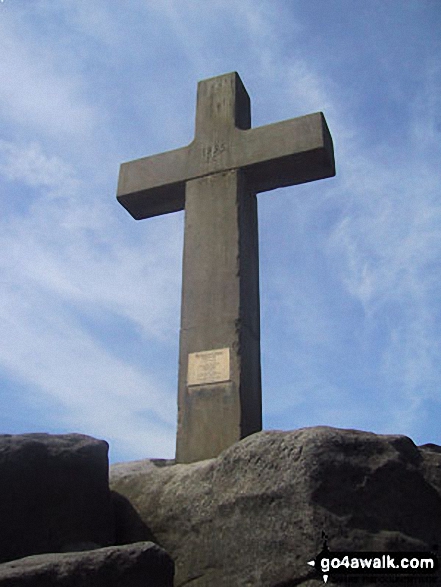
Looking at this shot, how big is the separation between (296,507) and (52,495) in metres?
1.28

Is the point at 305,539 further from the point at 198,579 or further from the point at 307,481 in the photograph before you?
the point at 198,579

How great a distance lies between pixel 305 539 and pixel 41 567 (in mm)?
1177

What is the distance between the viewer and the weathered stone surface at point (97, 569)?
2426 millimetres

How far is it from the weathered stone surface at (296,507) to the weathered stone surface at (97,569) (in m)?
0.45

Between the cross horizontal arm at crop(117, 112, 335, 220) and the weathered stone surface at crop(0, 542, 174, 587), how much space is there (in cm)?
362

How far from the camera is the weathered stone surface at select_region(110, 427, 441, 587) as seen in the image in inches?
114

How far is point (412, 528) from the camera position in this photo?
9.77ft

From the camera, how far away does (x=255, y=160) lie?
18.0ft

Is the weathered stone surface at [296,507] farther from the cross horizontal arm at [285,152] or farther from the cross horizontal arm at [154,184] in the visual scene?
the cross horizontal arm at [154,184]

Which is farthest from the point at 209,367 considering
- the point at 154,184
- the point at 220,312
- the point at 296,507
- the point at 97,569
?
the point at 97,569

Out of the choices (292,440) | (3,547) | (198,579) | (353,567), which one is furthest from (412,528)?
(3,547)

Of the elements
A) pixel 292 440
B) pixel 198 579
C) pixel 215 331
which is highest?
pixel 215 331

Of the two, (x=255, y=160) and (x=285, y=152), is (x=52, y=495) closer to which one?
(x=255, y=160)

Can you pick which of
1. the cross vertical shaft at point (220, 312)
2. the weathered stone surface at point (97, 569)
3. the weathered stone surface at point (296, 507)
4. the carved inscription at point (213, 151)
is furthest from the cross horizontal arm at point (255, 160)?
the weathered stone surface at point (97, 569)
